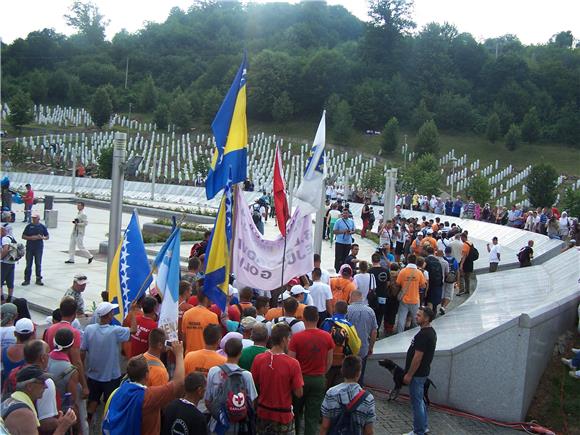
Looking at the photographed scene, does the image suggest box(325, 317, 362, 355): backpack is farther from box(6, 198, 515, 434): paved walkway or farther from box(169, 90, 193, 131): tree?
box(169, 90, 193, 131): tree

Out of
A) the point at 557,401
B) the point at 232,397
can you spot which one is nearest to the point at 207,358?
the point at 232,397

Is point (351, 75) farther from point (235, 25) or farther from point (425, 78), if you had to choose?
point (235, 25)

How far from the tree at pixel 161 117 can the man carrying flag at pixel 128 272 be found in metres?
90.9

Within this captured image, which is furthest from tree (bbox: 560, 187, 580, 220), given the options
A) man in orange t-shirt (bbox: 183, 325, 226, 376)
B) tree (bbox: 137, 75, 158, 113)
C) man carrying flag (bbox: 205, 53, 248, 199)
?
tree (bbox: 137, 75, 158, 113)

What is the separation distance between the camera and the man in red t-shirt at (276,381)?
18.8 ft

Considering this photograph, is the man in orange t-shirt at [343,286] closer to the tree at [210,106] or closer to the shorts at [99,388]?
the shorts at [99,388]

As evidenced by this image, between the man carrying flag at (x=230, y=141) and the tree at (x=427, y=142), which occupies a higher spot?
the man carrying flag at (x=230, y=141)

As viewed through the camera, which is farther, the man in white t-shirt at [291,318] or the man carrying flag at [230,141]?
the man carrying flag at [230,141]

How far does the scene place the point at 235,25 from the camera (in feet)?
482

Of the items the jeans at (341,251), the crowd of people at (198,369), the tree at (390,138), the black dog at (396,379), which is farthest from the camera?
the tree at (390,138)

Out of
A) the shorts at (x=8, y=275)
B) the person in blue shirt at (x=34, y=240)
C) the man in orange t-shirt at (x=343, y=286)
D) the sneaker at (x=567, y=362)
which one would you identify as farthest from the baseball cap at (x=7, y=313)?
the sneaker at (x=567, y=362)

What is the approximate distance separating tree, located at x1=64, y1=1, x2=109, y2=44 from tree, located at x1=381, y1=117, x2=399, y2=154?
9255 centimetres

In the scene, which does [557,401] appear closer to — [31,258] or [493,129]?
[31,258]

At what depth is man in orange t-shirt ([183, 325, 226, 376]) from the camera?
567 cm
